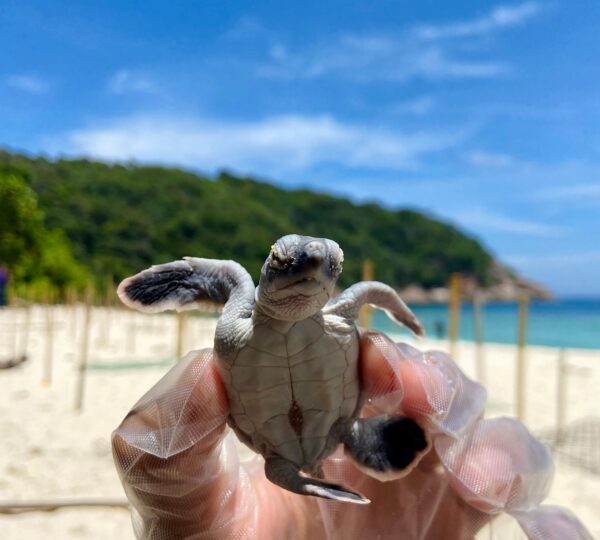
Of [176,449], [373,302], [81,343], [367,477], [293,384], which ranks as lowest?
[81,343]

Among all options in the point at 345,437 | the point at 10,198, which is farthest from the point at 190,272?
the point at 10,198

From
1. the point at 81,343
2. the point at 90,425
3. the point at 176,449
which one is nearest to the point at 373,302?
the point at 176,449

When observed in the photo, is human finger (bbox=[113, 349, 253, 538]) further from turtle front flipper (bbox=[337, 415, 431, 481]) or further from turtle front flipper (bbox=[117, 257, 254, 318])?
Answer: turtle front flipper (bbox=[337, 415, 431, 481])

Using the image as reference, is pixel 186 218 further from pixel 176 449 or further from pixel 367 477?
pixel 176 449

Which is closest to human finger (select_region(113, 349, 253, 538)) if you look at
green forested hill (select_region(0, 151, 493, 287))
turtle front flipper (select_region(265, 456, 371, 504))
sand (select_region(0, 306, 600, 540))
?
turtle front flipper (select_region(265, 456, 371, 504))

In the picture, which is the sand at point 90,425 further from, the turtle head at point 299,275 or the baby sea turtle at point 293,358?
the turtle head at point 299,275
